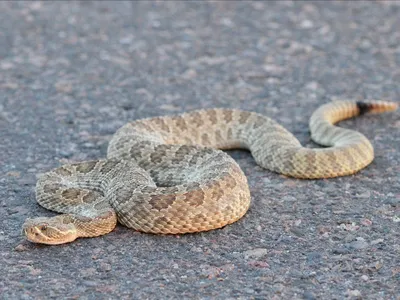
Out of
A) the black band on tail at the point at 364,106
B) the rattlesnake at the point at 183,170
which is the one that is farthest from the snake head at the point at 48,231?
the black band on tail at the point at 364,106

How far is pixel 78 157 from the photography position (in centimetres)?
852

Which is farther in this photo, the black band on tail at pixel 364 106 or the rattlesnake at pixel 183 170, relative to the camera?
the black band on tail at pixel 364 106

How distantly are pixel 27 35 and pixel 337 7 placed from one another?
4823 millimetres

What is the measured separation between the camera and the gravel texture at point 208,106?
613 centimetres

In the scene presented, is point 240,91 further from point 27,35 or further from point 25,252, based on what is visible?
point 25,252

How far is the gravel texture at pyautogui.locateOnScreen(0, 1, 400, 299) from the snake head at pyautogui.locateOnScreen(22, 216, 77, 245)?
9cm

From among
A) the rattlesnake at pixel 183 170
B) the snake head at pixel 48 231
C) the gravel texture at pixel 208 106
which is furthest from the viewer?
the rattlesnake at pixel 183 170

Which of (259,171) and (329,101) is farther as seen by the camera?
(329,101)

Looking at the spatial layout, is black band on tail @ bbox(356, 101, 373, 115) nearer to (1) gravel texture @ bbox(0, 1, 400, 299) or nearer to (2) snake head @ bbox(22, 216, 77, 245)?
(1) gravel texture @ bbox(0, 1, 400, 299)

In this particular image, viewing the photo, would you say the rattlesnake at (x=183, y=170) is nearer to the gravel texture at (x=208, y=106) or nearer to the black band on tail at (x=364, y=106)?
the black band on tail at (x=364, y=106)

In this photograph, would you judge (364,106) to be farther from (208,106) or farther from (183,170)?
(183,170)

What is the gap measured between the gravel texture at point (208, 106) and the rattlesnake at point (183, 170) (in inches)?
5.0

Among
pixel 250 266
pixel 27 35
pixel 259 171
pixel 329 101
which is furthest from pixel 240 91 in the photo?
pixel 250 266

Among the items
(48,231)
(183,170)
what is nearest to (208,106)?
(183,170)
